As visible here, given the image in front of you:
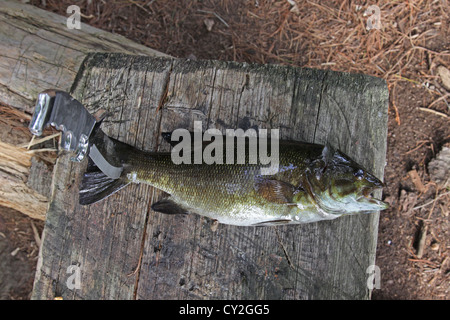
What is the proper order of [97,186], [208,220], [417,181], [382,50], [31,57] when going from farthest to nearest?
[382,50]
[417,181]
[31,57]
[208,220]
[97,186]

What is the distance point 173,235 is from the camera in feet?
9.72

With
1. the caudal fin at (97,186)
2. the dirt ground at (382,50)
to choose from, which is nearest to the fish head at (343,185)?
the caudal fin at (97,186)

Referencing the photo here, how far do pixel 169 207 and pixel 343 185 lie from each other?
1.54m

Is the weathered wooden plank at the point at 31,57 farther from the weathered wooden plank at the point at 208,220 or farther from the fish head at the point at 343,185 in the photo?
the fish head at the point at 343,185

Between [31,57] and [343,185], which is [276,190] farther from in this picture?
[31,57]

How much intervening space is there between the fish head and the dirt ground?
192 centimetres

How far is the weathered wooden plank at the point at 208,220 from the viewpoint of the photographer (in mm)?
2895

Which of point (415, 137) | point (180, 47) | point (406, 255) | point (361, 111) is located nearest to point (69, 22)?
point (180, 47)

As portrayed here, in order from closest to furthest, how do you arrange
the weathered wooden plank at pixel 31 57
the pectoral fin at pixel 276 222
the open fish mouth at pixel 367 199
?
the open fish mouth at pixel 367 199 → the pectoral fin at pixel 276 222 → the weathered wooden plank at pixel 31 57

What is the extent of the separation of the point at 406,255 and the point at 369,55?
2.79 meters

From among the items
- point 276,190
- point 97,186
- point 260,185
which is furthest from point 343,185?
point 97,186

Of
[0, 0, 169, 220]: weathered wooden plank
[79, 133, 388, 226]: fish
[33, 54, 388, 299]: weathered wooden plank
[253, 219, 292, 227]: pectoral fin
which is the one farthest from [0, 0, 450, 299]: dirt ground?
[253, 219, 292, 227]: pectoral fin

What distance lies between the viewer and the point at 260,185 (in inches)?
106

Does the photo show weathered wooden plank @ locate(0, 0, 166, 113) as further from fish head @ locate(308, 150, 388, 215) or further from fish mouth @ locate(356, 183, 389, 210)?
fish mouth @ locate(356, 183, 389, 210)
